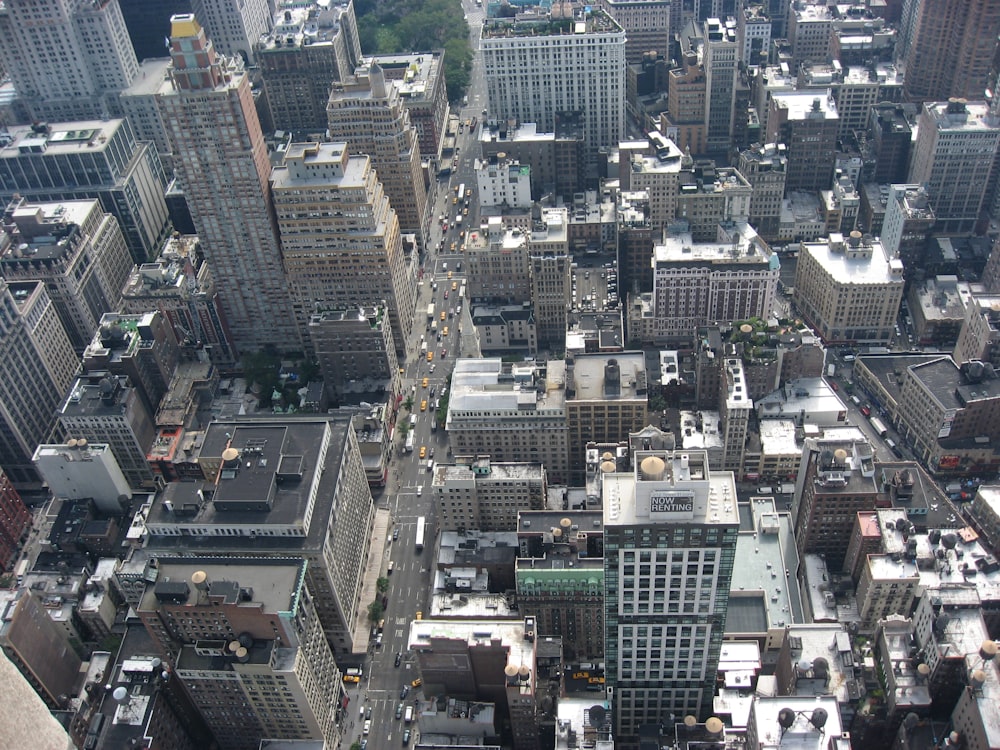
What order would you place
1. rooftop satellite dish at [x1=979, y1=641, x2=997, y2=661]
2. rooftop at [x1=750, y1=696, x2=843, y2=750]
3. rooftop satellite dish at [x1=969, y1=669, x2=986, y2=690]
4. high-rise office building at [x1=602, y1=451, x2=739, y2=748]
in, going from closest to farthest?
high-rise office building at [x1=602, y1=451, x2=739, y2=748]
rooftop at [x1=750, y1=696, x2=843, y2=750]
rooftop satellite dish at [x1=969, y1=669, x2=986, y2=690]
rooftop satellite dish at [x1=979, y1=641, x2=997, y2=661]

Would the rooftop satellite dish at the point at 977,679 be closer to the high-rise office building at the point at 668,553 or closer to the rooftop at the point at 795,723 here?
the rooftop at the point at 795,723

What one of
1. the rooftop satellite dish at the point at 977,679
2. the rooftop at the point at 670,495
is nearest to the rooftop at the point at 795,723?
the rooftop satellite dish at the point at 977,679

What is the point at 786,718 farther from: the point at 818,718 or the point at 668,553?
the point at 668,553

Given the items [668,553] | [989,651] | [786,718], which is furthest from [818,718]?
[989,651]

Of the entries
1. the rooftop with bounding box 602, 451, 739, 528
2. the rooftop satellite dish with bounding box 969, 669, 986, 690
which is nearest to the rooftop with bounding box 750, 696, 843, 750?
the rooftop satellite dish with bounding box 969, 669, 986, 690

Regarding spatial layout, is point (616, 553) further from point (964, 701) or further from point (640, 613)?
point (964, 701)

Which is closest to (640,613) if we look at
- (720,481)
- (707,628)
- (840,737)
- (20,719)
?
(707,628)

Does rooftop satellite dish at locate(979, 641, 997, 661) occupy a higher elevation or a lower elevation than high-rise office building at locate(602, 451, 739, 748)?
lower

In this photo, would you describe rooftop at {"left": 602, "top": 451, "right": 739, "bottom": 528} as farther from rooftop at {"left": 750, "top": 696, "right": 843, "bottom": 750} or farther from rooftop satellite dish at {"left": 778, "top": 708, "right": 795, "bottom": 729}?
rooftop at {"left": 750, "top": 696, "right": 843, "bottom": 750}

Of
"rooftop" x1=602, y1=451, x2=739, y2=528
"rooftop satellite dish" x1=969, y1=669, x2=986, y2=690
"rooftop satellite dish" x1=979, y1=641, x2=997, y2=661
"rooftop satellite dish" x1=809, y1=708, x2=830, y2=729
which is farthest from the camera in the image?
"rooftop satellite dish" x1=979, y1=641, x2=997, y2=661
